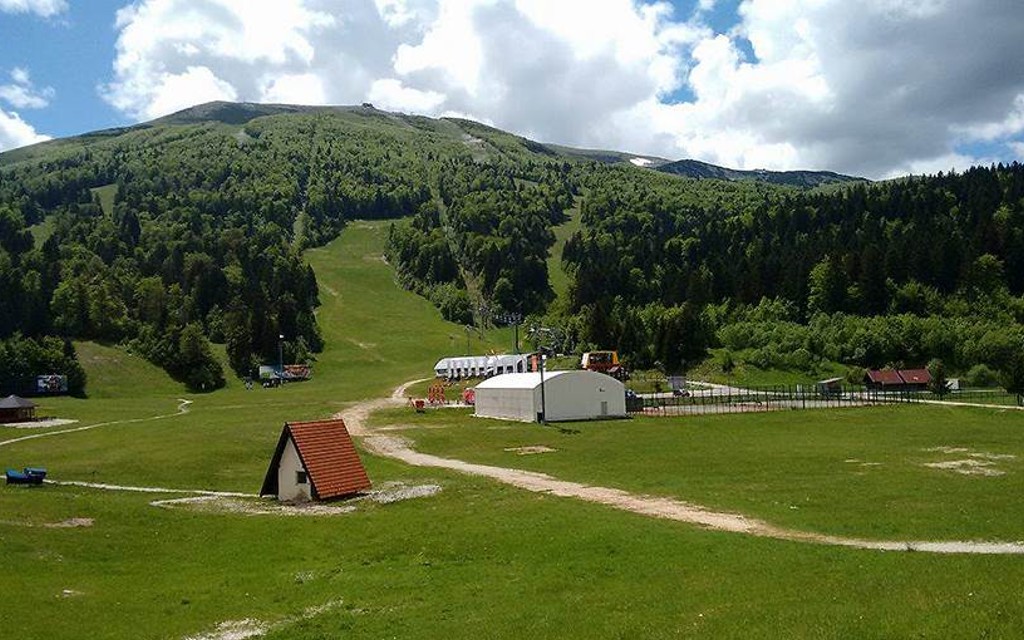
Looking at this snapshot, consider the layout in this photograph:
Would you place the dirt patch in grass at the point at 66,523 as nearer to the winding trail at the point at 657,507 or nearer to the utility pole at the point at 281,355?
the winding trail at the point at 657,507

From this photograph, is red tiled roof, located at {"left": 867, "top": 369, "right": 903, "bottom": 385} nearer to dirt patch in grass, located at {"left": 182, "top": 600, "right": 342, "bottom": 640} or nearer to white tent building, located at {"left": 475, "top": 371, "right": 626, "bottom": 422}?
white tent building, located at {"left": 475, "top": 371, "right": 626, "bottom": 422}

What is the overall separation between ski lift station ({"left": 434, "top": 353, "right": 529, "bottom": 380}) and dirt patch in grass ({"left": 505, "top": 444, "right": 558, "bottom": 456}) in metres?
65.8

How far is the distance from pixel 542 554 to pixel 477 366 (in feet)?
358

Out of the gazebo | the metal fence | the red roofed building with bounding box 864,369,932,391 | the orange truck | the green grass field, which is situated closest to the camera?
the green grass field

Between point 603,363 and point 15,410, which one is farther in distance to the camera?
point 603,363

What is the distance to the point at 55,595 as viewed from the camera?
66.3 feet

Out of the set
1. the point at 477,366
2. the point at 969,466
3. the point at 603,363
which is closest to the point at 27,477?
the point at 969,466

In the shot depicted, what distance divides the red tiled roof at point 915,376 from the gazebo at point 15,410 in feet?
357

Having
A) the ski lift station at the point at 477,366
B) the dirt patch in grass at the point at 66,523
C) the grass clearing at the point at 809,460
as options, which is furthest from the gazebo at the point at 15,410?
the ski lift station at the point at 477,366

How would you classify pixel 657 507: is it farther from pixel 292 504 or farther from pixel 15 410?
pixel 15 410

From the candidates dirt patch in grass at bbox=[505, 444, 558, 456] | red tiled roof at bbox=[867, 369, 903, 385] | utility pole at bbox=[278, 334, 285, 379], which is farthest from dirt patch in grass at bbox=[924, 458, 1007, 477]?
utility pole at bbox=[278, 334, 285, 379]

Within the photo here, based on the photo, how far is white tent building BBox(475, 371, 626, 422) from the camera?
246 feet

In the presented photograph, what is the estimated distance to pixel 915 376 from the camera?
110 metres

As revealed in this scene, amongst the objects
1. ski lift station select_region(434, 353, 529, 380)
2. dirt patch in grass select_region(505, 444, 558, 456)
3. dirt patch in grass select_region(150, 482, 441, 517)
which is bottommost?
dirt patch in grass select_region(505, 444, 558, 456)
